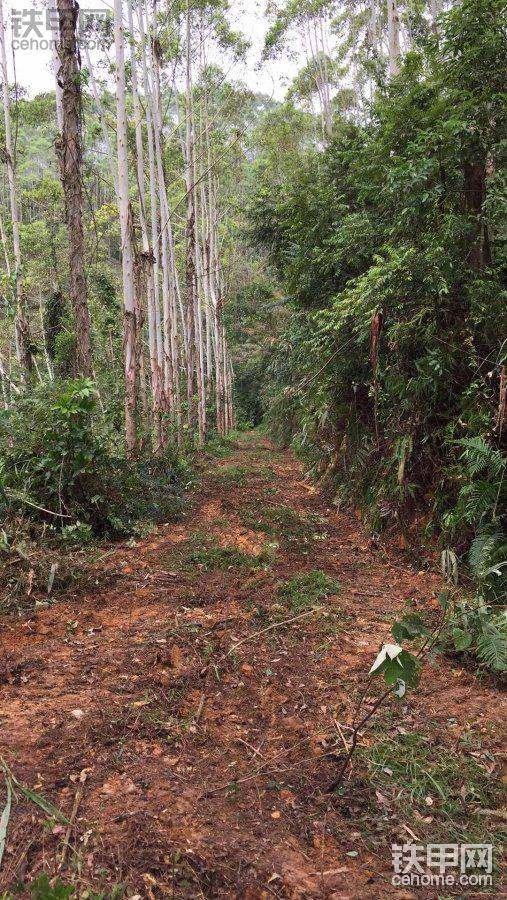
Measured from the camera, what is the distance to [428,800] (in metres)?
2.37

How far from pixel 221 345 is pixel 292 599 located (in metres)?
17.2

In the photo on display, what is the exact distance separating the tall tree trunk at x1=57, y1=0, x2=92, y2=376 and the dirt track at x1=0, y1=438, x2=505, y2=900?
10.4 feet

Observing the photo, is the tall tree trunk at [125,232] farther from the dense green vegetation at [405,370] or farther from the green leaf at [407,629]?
the green leaf at [407,629]

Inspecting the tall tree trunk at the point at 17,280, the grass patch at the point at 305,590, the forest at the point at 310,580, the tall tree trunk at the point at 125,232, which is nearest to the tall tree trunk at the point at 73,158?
the forest at the point at 310,580

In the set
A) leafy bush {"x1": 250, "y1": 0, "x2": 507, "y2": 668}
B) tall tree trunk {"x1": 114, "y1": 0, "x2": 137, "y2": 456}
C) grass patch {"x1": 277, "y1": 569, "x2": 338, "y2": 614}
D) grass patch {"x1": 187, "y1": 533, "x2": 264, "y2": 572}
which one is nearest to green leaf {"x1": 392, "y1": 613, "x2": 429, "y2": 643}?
leafy bush {"x1": 250, "y1": 0, "x2": 507, "y2": 668}

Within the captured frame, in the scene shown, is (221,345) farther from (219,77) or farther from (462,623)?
(462,623)

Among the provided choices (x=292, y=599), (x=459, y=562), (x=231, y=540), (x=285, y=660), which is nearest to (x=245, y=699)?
(x=285, y=660)

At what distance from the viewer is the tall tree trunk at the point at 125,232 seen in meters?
7.62

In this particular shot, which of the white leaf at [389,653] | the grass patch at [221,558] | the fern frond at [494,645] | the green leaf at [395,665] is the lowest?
the grass patch at [221,558]

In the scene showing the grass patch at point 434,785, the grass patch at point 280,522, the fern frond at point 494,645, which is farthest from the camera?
the grass patch at point 280,522

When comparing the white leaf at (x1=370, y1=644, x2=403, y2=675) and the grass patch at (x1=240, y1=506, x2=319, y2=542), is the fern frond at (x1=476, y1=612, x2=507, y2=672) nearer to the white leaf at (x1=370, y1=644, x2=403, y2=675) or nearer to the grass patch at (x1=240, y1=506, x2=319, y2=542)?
the white leaf at (x1=370, y1=644, x2=403, y2=675)

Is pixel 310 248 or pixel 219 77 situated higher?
pixel 219 77

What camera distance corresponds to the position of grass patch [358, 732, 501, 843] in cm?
224

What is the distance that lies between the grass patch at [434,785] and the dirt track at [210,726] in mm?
47
